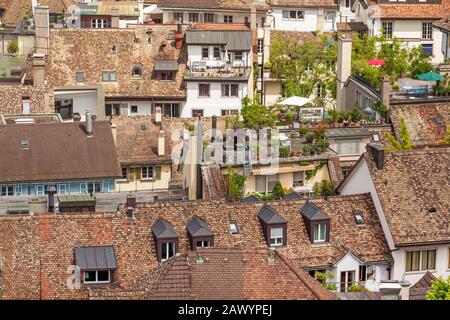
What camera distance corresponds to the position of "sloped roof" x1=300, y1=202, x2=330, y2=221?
5959cm

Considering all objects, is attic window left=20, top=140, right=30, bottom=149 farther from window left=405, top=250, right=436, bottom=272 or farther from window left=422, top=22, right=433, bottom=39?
window left=422, top=22, right=433, bottom=39

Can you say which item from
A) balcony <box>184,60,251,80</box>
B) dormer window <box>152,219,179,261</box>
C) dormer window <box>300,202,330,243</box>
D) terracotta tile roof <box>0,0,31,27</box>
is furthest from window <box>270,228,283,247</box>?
terracotta tile roof <box>0,0,31,27</box>

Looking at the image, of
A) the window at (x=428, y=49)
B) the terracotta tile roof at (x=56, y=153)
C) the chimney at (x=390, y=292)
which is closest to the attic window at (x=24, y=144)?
the terracotta tile roof at (x=56, y=153)

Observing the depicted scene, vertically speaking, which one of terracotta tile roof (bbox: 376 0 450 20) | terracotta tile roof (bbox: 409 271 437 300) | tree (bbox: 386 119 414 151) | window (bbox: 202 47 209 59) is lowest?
terracotta tile roof (bbox: 409 271 437 300)

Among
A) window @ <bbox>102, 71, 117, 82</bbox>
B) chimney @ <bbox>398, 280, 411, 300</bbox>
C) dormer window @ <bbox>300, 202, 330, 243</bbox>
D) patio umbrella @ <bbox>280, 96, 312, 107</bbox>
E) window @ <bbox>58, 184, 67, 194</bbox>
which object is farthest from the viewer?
window @ <bbox>102, 71, 117, 82</bbox>

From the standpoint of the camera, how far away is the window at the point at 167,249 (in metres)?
56.1

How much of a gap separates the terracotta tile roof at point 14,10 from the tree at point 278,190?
53.4 meters

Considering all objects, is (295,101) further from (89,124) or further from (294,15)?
(294,15)

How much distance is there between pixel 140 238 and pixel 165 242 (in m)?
1.15

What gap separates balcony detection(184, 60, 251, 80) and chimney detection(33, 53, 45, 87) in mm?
9489

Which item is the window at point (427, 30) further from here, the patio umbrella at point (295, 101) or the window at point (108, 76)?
the window at point (108, 76)

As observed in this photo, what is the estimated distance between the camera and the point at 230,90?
9306cm

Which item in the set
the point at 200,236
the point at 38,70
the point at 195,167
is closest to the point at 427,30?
the point at 38,70
